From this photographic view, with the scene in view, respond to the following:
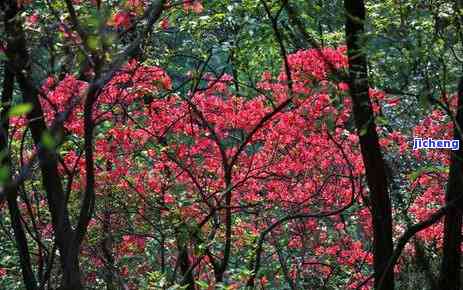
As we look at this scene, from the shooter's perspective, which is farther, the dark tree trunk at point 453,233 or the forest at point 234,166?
the forest at point 234,166

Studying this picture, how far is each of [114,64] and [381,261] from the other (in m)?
4.57

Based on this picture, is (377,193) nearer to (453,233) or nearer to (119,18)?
(453,233)

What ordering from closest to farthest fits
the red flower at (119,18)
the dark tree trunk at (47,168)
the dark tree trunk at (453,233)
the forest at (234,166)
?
1. the red flower at (119,18)
2. the dark tree trunk at (47,168)
3. the dark tree trunk at (453,233)
4. the forest at (234,166)

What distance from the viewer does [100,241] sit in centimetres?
1141

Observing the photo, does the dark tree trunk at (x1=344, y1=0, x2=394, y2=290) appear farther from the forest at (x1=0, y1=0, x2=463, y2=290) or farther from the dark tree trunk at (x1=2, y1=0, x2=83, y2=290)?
the dark tree trunk at (x1=2, y1=0, x2=83, y2=290)

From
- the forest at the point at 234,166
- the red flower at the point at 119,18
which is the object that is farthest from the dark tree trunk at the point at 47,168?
the red flower at the point at 119,18

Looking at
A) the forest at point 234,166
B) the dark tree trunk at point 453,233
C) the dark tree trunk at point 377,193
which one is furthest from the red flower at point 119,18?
the dark tree trunk at point 453,233

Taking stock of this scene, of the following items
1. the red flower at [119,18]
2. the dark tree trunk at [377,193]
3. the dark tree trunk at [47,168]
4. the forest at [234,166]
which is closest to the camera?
the red flower at [119,18]

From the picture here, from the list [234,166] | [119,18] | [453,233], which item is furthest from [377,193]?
[234,166]

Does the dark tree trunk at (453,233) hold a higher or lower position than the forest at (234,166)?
lower

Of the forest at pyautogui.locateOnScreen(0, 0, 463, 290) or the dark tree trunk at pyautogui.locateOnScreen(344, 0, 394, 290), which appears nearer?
the dark tree trunk at pyautogui.locateOnScreen(344, 0, 394, 290)

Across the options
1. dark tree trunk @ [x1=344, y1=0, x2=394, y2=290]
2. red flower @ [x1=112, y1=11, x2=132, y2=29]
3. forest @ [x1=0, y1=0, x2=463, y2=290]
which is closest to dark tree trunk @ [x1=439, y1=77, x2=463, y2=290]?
forest @ [x1=0, y1=0, x2=463, y2=290]

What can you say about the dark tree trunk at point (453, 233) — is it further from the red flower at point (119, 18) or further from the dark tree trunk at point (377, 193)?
the red flower at point (119, 18)

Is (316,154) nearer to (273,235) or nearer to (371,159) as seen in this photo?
(273,235)
